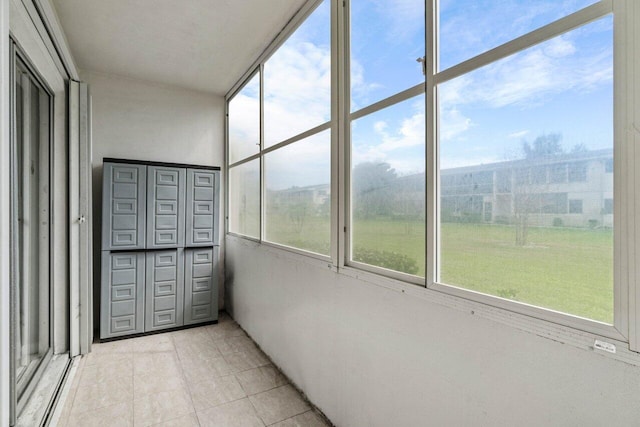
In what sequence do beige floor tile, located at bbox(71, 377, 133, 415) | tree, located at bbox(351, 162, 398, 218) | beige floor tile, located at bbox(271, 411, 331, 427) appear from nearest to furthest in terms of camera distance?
tree, located at bbox(351, 162, 398, 218) < beige floor tile, located at bbox(271, 411, 331, 427) < beige floor tile, located at bbox(71, 377, 133, 415)

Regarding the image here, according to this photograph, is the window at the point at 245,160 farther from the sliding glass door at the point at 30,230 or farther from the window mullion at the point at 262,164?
the sliding glass door at the point at 30,230

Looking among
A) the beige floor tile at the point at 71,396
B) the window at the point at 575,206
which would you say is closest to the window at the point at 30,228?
the beige floor tile at the point at 71,396

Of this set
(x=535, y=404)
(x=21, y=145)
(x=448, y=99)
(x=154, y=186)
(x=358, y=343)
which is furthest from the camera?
(x=154, y=186)

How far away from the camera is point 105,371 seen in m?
2.47

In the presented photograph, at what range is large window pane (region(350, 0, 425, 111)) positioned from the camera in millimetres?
1425

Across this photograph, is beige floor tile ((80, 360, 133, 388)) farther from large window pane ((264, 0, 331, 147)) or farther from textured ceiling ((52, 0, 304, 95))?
textured ceiling ((52, 0, 304, 95))

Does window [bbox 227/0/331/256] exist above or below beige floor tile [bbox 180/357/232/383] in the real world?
above

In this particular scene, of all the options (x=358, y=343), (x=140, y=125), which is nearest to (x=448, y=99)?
(x=358, y=343)

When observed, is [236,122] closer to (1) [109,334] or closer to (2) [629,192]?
(1) [109,334]

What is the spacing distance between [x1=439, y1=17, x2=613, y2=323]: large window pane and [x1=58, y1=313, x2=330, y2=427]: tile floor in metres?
1.48

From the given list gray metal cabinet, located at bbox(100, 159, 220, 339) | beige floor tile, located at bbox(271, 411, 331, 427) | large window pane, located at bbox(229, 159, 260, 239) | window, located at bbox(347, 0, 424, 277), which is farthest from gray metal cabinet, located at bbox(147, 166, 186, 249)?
window, located at bbox(347, 0, 424, 277)

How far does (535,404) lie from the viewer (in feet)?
3.08

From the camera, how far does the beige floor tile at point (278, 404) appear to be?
1955 millimetres

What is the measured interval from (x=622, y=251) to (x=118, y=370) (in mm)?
3161
